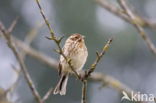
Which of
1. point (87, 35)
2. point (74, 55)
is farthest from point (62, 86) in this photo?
point (87, 35)

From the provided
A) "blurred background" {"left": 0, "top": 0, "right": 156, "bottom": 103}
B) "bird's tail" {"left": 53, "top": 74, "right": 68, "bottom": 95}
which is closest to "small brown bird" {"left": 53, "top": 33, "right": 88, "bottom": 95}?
"bird's tail" {"left": 53, "top": 74, "right": 68, "bottom": 95}

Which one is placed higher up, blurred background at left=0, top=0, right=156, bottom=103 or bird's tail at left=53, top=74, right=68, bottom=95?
blurred background at left=0, top=0, right=156, bottom=103

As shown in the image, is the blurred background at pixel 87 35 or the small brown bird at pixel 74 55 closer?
the small brown bird at pixel 74 55

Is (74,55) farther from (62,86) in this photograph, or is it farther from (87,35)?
(87,35)

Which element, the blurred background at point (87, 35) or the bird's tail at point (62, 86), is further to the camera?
the blurred background at point (87, 35)

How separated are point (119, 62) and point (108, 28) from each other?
108 centimetres

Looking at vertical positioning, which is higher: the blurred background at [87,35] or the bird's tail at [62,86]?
the blurred background at [87,35]

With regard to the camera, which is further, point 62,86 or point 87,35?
point 87,35

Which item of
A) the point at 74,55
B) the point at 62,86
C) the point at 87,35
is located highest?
the point at 87,35

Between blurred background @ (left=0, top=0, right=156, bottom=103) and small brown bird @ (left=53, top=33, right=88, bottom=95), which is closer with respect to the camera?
small brown bird @ (left=53, top=33, right=88, bottom=95)

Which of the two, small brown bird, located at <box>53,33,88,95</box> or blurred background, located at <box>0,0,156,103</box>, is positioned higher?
blurred background, located at <box>0,0,156,103</box>

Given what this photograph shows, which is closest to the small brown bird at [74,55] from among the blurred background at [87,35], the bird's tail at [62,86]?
the bird's tail at [62,86]

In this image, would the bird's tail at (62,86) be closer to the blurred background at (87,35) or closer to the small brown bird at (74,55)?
the small brown bird at (74,55)

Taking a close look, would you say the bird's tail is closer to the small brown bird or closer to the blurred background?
the small brown bird
